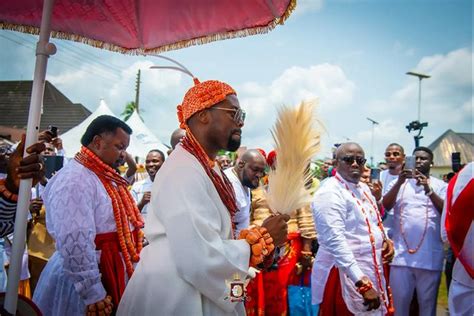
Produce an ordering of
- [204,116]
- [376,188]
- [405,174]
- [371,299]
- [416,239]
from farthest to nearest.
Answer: [376,188] → [416,239] → [405,174] → [371,299] → [204,116]

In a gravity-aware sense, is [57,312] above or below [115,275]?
below

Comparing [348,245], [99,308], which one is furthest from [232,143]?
[348,245]

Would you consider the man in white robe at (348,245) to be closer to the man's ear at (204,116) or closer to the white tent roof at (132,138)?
the man's ear at (204,116)

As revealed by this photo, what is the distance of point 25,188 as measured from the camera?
7.09 feet

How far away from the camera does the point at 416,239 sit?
554cm

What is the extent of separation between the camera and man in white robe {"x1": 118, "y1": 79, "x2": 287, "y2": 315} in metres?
2.00

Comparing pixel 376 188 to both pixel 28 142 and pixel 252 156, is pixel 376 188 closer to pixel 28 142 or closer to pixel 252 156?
pixel 252 156

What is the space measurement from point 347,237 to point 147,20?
9.09 feet

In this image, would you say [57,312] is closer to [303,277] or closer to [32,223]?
[32,223]

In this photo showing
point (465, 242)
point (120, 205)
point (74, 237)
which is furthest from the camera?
point (465, 242)

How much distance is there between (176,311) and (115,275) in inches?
46.8

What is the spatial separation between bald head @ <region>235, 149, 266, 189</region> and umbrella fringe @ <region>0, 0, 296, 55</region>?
259 cm

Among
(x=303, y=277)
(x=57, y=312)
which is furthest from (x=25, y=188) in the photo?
(x=303, y=277)

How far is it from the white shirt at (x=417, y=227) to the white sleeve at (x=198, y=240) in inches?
164
